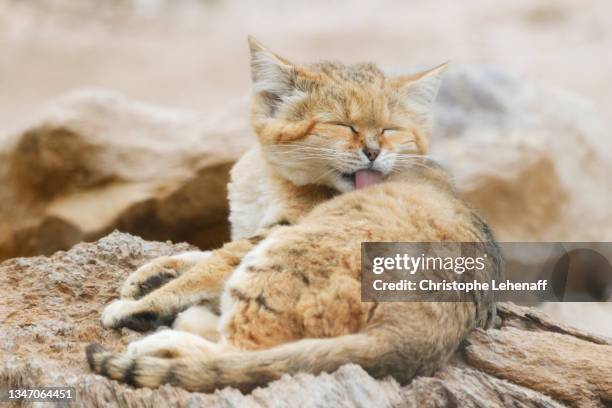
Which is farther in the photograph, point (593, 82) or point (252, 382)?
point (593, 82)

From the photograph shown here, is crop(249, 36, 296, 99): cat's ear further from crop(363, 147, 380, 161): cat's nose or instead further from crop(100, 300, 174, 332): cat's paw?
crop(100, 300, 174, 332): cat's paw

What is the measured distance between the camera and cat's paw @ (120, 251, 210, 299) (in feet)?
14.7

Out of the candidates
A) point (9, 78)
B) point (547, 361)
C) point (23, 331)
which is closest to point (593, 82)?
point (9, 78)

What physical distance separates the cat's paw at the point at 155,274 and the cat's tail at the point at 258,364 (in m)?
1.00

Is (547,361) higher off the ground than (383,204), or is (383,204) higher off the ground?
(383,204)

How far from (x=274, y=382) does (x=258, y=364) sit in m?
0.09

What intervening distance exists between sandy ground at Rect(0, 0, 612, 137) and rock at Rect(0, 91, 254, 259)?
4.87 meters

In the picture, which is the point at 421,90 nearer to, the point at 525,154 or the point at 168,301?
the point at 168,301

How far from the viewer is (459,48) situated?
16.0m

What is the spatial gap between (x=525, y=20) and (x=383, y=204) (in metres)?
14.0

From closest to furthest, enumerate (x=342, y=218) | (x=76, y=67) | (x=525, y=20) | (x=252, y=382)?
(x=252, y=382)
(x=342, y=218)
(x=76, y=67)
(x=525, y=20)

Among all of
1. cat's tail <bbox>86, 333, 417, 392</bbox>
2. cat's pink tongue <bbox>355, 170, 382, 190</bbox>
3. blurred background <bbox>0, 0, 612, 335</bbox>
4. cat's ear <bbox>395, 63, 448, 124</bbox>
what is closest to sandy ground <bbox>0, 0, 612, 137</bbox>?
blurred background <bbox>0, 0, 612, 335</bbox>

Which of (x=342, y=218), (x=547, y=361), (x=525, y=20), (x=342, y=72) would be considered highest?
(x=525, y=20)

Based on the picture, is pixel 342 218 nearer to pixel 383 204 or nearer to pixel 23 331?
pixel 383 204
